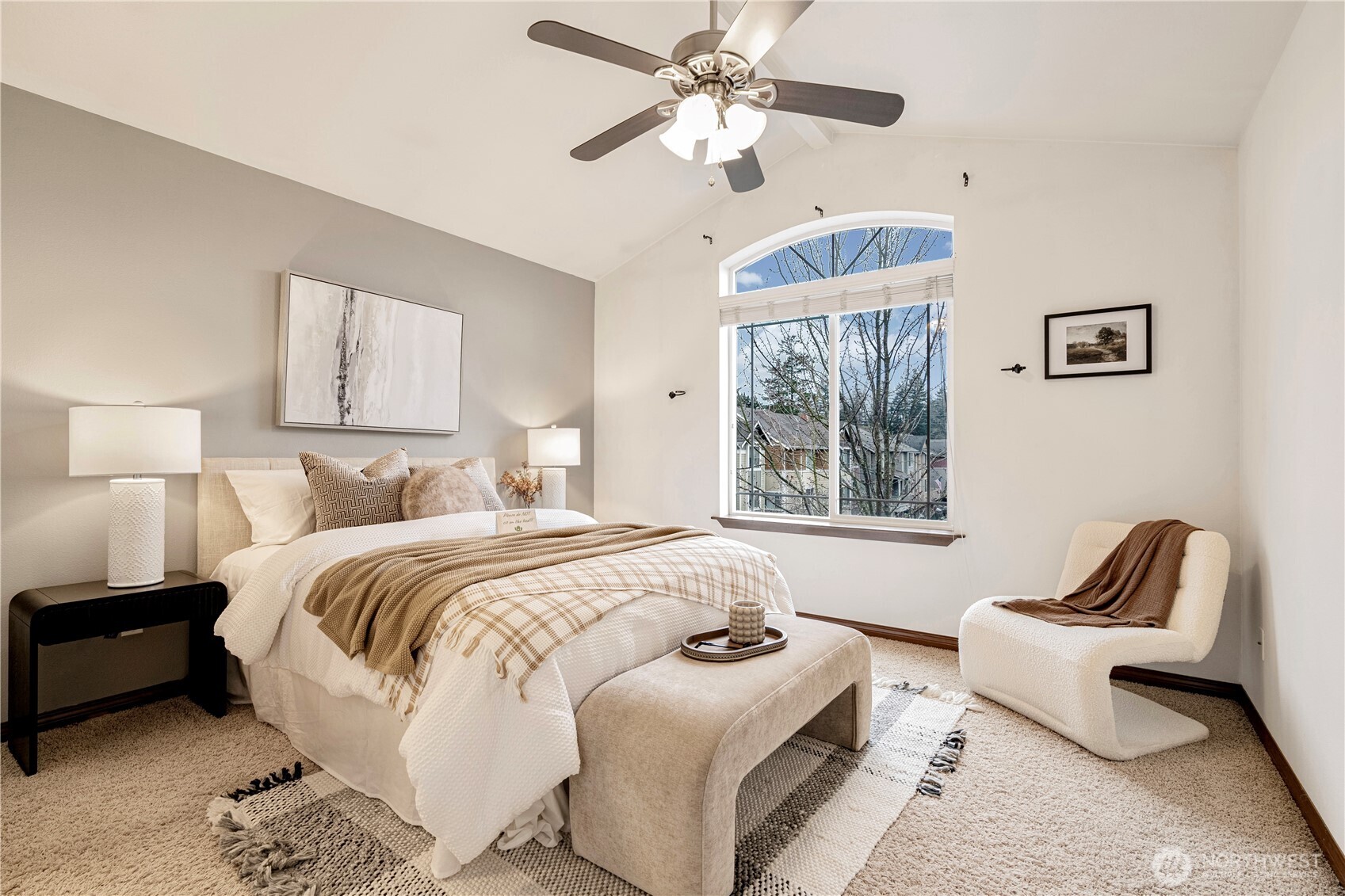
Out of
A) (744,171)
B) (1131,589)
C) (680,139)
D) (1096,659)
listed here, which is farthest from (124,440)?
(1131,589)

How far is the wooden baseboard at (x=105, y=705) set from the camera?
2.51m

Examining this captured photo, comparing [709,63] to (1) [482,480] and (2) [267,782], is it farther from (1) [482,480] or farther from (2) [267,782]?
(2) [267,782]

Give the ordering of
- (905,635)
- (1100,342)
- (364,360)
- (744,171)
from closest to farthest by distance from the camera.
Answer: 1. (744,171)
2. (1100,342)
3. (364,360)
4. (905,635)

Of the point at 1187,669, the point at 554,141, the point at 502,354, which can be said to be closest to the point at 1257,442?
the point at 1187,669

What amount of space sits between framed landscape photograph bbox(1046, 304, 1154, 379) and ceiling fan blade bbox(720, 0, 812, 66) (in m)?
2.18

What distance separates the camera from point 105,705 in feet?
8.74

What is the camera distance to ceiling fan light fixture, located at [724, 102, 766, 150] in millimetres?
2164

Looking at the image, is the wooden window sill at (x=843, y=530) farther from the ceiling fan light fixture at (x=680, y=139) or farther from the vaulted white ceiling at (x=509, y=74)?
the ceiling fan light fixture at (x=680, y=139)

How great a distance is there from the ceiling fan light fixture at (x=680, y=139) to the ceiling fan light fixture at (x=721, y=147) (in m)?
0.08

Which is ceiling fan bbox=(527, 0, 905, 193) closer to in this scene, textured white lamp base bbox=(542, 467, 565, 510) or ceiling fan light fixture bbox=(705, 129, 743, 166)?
ceiling fan light fixture bbox=(705, 129, 743, 166)

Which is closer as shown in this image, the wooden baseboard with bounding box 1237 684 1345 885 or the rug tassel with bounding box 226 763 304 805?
the wooden baseboard with bounding box 1237 684 1345 885

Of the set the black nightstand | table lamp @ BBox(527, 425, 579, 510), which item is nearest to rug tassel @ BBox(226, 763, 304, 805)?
the black nightstand

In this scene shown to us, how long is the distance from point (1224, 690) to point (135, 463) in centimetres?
448
